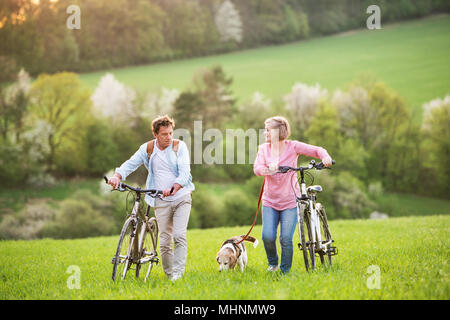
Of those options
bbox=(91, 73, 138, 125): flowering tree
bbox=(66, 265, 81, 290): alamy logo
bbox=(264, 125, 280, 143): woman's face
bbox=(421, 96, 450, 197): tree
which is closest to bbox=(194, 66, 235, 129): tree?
bbox=(91, 73, 138, 125): flowering tree

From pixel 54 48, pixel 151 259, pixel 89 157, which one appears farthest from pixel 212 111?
pixel 151 259

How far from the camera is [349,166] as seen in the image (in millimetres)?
40969

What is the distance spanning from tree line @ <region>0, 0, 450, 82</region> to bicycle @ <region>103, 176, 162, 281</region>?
1572 inches

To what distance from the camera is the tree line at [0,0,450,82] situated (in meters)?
42.1

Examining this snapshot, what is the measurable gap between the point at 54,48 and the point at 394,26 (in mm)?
43253

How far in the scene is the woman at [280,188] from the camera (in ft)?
19.9

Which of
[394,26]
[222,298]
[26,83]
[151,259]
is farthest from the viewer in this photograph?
[394,26]

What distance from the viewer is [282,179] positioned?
6.13 meters

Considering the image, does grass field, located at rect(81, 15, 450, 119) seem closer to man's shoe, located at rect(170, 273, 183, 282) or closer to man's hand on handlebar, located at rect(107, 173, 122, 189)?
man's hand on handlebar, located at rect(107, 173, 122, 189)

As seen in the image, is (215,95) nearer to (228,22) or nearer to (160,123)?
(228,22)

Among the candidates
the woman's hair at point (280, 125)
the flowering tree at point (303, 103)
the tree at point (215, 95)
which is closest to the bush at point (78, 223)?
the tree at point (215, 95)

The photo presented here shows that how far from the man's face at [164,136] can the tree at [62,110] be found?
35940 mm

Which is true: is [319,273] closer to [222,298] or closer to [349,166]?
[222,298]

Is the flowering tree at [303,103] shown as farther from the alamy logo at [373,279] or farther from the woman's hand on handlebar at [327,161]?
the woman's hand on handlebar at [327,161]
